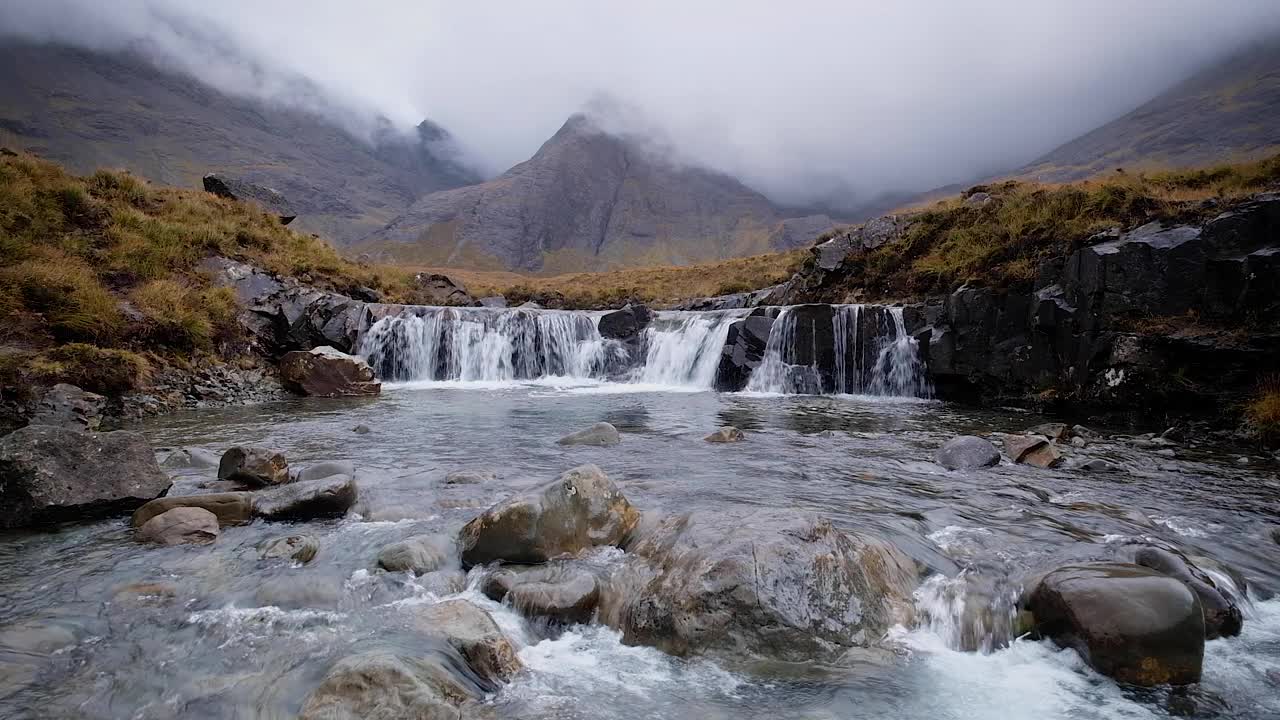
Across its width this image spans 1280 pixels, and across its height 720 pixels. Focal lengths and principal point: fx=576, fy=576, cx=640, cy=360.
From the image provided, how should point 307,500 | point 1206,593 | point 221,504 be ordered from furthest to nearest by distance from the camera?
point 307,500
point 221,504
point 1206,593

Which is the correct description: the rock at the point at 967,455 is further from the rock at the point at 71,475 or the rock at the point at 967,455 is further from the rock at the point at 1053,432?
the rock at the point at 71,475

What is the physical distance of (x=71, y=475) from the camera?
6312mm

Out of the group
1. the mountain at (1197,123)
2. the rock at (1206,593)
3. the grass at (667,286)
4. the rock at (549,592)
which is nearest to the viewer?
the rock at (1206,593)

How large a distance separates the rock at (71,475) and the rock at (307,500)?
1325 millimetres

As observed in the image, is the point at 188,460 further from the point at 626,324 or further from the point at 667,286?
the point at 667,286

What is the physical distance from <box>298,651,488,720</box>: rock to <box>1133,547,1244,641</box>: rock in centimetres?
530

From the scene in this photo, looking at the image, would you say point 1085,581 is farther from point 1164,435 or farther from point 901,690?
point 1164,435

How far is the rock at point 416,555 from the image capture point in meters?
5.44

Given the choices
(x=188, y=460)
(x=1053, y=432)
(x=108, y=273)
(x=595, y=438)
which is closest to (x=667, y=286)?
(x=108, y=273)

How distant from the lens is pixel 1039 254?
15.7 metres

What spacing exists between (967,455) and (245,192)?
111 feet

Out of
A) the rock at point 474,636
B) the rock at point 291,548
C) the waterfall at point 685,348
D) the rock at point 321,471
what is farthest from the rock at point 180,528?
the waterfall at point 685,348

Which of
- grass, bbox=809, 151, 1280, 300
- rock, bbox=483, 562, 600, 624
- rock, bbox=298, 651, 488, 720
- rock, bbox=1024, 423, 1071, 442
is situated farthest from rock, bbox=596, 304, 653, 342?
rock, bbox=298, 651, 488, 720

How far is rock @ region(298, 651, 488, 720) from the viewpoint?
10.4 ft
